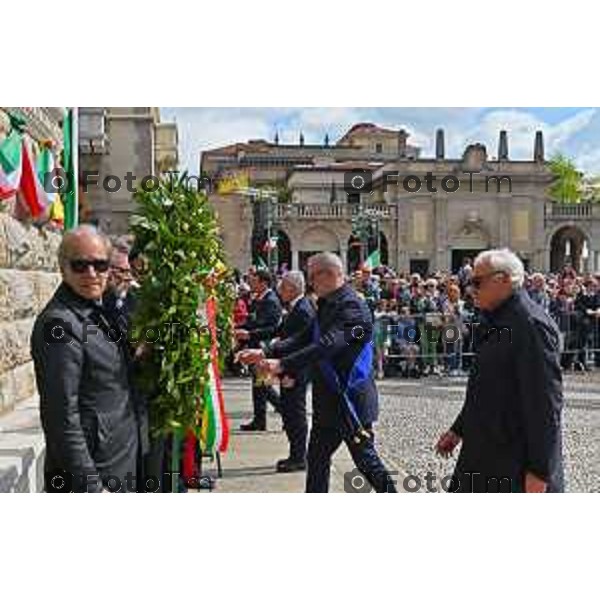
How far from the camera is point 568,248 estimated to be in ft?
150

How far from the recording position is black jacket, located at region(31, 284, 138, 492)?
3.94 m

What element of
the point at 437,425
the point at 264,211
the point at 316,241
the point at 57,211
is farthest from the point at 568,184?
the point at 57,211

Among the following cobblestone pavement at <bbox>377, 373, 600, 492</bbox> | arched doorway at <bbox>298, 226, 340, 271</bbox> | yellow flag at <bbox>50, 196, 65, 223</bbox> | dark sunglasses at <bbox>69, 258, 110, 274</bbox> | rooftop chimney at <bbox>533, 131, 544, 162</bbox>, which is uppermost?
rooftop chimney at <bbox>533, 131, 544, 162</bbox>

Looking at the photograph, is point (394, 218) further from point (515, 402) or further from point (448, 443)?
point (515, 402)

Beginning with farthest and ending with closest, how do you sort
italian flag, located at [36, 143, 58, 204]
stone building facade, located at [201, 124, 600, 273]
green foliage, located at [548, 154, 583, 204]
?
green foliage, located at [548, 154, 583, 204] → stone building facade, located at [201, 124, 600, 273] → italian flag, located at [36, 143, 58, 204]

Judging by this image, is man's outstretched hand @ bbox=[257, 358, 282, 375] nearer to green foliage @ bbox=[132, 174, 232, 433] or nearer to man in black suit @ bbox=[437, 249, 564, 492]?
green foliage @ bbox=[132, 174, 232, 433]

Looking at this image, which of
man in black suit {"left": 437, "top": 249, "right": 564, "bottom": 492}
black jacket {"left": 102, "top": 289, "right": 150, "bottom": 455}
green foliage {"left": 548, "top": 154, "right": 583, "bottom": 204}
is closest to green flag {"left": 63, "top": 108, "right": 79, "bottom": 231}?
black jacket {"left": 102, "top": 289, "right": 150, "bottom": 455}

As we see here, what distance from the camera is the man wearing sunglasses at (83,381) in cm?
395

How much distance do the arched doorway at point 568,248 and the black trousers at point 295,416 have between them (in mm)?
35204

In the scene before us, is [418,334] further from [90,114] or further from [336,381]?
[336,381]

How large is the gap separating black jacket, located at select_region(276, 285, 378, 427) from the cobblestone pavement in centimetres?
165

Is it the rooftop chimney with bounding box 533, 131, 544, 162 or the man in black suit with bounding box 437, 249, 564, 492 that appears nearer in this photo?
the man in black suit with bounding box 437, 249, 564, 492

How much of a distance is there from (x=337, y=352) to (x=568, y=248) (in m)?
41.2

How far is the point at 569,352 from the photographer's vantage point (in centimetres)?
1798
